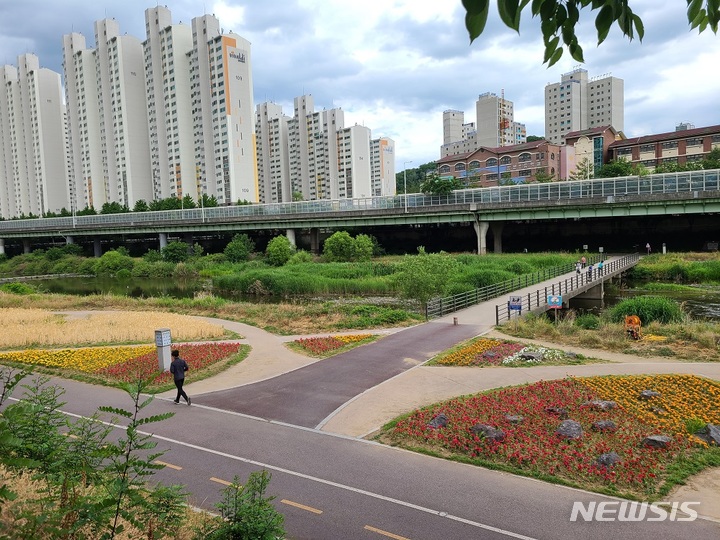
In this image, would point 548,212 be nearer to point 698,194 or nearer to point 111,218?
point 698,194

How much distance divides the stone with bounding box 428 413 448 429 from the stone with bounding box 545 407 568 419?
2.54m

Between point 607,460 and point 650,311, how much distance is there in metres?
18.7

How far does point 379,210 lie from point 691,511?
60186 millimetres

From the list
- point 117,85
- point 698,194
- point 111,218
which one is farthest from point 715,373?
point 117,85

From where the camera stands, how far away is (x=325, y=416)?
1336 cm

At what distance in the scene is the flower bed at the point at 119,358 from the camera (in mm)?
18047

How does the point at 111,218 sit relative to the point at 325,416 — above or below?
above

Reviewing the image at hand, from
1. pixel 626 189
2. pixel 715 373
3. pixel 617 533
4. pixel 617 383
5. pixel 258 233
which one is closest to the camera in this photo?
pixel 617 533

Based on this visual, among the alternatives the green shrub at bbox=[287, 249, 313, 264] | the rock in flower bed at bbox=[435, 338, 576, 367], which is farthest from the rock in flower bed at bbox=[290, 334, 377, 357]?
the green shrub at bbox=[287, 249, 313, 264]

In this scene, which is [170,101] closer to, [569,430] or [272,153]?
[272,153]

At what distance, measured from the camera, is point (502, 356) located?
18656mm

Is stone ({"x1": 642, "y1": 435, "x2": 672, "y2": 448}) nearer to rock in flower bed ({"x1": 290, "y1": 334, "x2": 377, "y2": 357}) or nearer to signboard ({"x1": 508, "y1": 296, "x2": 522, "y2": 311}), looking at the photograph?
rock in flower bed ({"x1": 290, "y1": 334, "x2": 377, "y2": 357})

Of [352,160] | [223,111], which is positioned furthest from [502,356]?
[352,160]

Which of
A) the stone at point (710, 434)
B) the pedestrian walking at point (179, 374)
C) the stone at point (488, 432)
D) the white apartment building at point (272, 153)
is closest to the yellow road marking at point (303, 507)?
the stone at point (488, 432)
